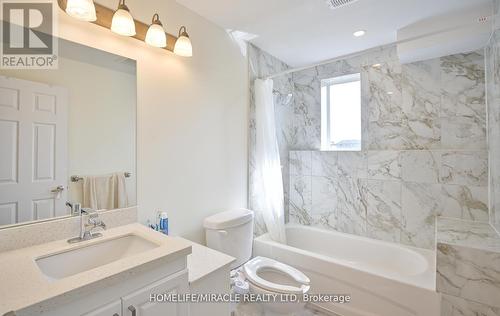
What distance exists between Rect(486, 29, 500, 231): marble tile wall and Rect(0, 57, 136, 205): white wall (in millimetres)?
2476

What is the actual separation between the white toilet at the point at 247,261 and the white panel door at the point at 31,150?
97 centimetres

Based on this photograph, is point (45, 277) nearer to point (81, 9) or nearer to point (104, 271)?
point (104, 271)

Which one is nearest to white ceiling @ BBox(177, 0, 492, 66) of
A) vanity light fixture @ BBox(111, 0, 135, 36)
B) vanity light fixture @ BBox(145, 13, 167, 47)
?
vanity light fixture @ BBox(145, 13, 167, 47)

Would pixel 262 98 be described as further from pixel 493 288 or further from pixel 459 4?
pixel 493 288

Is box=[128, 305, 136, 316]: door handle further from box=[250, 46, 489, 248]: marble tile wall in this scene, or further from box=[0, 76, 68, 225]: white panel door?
box=[250, 46, 489, 248]: marble tile wall

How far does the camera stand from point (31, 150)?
1.10m

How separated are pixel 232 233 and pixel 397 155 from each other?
5.78 feet

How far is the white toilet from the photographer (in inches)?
62.9

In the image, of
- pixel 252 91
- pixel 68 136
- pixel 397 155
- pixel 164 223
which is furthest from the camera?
pixel 252 91

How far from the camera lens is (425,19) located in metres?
1.89

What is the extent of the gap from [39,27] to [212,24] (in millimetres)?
1201

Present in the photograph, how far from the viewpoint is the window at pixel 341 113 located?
2670 mm

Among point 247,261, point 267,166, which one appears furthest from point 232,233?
point 267,166

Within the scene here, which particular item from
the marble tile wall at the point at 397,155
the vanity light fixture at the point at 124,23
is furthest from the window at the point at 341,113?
the vanity light fixture at the point at 124,23
